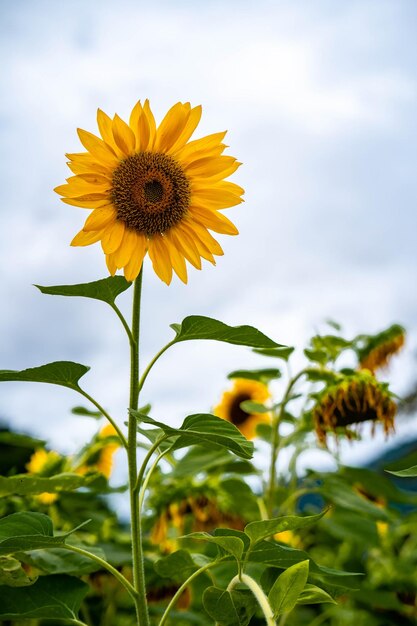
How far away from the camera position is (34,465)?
5.01ft

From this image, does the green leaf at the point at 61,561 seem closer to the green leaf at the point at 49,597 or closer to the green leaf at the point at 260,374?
the green leaf at the point at 49,597

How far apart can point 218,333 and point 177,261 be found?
0.16 meters

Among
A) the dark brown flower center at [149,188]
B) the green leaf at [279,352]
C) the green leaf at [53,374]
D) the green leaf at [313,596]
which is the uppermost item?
the dark brown flower center at [149,188]

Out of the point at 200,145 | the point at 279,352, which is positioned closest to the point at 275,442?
the point at 279,352

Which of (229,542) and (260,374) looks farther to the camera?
(260,374)

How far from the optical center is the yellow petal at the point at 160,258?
0.94 meters

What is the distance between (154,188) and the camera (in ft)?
3.22

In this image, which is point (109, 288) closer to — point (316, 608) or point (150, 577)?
point (150, 577)

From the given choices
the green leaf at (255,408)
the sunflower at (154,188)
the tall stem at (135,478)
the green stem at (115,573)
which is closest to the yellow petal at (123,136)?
the sunflower at (154,188)

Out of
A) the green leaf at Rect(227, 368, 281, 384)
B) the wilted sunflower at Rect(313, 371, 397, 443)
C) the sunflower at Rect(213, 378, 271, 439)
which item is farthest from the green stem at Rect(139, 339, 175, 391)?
the sunflower at Rect(213, 378, 271, 439)

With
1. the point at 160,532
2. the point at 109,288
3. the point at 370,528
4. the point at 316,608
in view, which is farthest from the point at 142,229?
the point at 316,608

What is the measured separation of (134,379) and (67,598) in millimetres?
269

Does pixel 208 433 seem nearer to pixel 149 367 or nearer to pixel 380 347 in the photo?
pixel 149 367

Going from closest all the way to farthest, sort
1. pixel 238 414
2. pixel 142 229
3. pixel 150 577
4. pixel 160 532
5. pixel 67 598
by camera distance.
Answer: pixel 67 598, pixel 142 229, pixel 150 577, pixel 160 532, pixel 238 414
